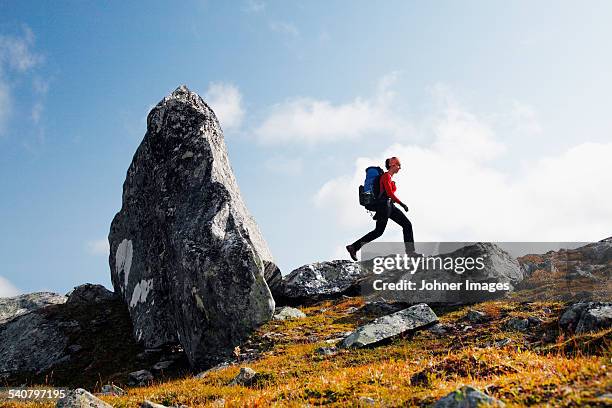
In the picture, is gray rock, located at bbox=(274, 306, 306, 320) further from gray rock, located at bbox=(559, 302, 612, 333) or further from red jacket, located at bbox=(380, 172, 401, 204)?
gray rock, located at bbox=(559, 302, 612, 333)

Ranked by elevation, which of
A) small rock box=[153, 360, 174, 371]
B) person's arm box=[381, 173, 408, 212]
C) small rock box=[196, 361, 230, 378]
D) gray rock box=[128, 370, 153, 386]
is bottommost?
gray rock box=[128, 370, 153, 386]

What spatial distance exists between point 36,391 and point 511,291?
2101 centimetres

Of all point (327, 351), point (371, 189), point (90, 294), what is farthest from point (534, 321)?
point (90, 294)

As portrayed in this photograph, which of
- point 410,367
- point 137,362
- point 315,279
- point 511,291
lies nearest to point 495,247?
point 511,291

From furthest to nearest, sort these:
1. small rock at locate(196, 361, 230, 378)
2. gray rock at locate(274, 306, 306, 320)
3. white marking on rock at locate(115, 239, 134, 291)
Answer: white marking on rock at locate(115, 239, 134, 291), gray rock at locate(274, 306, 306, 320), small rock at locate(196, 361, 230, 378)

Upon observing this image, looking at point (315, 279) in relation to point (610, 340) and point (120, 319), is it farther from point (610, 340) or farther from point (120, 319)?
point (610, 340)

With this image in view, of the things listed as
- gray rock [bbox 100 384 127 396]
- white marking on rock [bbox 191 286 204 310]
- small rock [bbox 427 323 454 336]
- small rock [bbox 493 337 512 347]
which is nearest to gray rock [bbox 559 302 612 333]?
small rock [bbox 493 337 512 347]

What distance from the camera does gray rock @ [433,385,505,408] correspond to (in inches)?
254

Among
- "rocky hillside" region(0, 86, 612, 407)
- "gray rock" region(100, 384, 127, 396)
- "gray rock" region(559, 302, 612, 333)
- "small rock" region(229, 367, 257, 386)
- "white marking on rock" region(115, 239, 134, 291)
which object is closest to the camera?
"rocky hillside" region(0, 86, 612, 407)

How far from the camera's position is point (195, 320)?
19.5m

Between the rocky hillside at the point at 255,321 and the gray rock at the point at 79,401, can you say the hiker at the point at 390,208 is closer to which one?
the rocky hillside at the point at 255,321

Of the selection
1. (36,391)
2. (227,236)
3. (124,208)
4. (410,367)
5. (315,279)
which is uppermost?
(124,208)

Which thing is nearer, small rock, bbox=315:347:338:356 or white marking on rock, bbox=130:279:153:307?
small rock, bbox=315:347:338:356

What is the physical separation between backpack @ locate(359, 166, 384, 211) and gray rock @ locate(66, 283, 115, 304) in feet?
57.6
